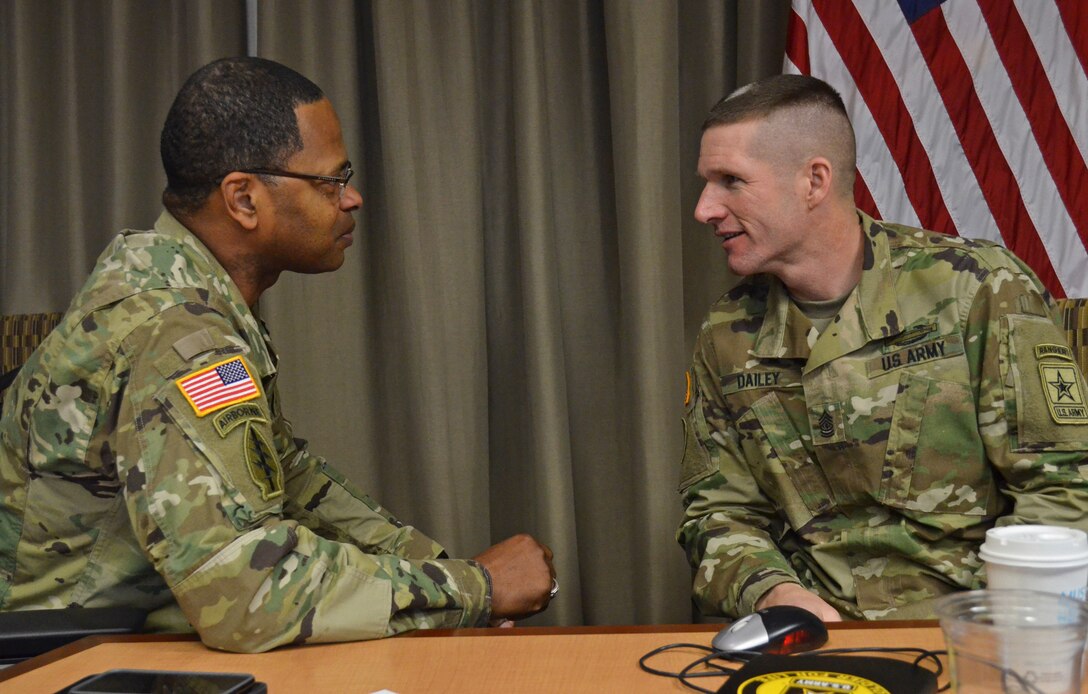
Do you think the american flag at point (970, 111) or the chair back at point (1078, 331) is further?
the american flag at point (970, 111)

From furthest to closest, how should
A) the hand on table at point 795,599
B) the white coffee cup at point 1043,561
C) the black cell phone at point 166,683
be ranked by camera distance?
the hand on table at point 795,599
the black cell phone at point 166,683
the white coffee cup at point 1043,561

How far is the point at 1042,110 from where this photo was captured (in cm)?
229

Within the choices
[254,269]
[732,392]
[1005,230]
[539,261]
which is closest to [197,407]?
[254,269]

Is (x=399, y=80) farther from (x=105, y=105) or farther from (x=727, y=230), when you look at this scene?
(x=727, y=230)

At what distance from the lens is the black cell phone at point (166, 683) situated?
104 cm

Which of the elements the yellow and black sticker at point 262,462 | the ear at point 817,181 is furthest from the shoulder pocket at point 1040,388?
the yellow and black sticker at point 262,462

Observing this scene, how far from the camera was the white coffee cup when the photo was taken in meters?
0.93

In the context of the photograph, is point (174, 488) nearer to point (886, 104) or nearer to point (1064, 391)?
point (1064, 391)

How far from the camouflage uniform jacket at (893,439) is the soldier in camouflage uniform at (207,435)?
0.43 meters

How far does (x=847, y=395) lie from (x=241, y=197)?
1058 mm

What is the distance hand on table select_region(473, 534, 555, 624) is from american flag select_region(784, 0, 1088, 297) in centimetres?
125

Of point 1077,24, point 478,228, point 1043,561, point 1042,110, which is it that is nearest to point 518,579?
point 1043,561

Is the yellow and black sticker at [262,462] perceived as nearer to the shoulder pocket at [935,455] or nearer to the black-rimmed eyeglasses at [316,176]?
the black-rimmed eyeglasses at [316,176]

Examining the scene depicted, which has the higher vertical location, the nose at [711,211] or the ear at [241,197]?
the ear at [241,197]
